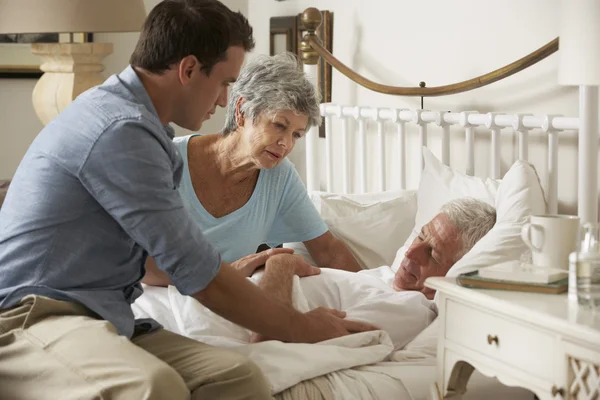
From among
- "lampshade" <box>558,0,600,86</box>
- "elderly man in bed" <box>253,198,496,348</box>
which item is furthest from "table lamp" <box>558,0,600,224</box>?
"elderly man in bed" <box>253,198,496,348</box>

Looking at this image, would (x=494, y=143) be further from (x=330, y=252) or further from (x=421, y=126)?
(x=330, y=252)

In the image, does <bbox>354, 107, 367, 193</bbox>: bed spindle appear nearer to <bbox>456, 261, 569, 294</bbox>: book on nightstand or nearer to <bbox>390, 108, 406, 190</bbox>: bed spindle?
<bbox>390, 108, 406, 190</bbox>: bed spindle

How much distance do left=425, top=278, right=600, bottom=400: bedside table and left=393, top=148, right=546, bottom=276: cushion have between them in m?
0.28

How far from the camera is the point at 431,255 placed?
7.55 ft

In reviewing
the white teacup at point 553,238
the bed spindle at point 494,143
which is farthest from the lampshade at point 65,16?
the white teacup at point 553,238

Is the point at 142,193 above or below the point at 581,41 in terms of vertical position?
below

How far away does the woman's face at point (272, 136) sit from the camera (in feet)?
8.23

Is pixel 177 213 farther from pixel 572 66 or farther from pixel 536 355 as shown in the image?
pixel 572 66

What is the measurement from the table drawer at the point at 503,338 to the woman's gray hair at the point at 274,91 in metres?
0.90

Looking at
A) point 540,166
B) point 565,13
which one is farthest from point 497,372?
point 540,166

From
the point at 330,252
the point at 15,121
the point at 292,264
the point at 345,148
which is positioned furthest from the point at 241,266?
the point at 15,121

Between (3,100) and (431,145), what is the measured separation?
234 centimetres

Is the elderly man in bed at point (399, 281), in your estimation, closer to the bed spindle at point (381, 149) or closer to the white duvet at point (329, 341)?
the white duvet at point (329, 341)

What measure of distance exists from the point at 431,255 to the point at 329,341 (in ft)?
1.54
